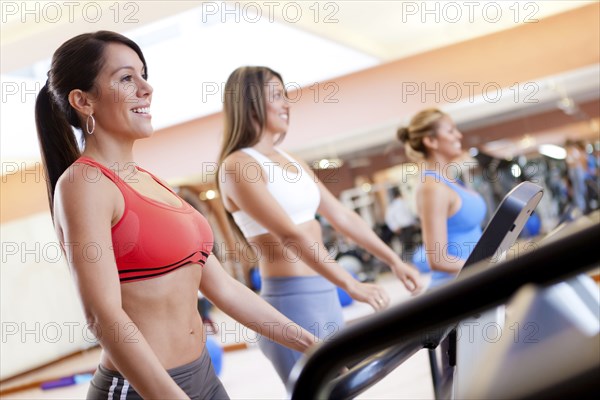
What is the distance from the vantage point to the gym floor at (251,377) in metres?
4.29

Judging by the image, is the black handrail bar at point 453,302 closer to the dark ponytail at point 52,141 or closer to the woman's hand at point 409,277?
the dark ponytail at point 52,141

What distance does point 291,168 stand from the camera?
238 cm

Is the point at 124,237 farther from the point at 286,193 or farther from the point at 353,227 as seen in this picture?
the point at 353,227

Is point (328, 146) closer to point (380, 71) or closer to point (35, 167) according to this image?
point (380, 71)

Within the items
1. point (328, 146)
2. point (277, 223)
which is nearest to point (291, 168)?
point (277, 223)

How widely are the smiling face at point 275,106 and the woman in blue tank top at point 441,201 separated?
841mm

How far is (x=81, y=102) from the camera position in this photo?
153cm

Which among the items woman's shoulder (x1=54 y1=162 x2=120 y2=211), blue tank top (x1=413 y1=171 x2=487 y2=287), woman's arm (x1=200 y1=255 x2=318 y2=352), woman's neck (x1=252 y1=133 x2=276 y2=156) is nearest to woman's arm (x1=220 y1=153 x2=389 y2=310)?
woman's neck (x1=252 y1=133 x2=276 y2=156)

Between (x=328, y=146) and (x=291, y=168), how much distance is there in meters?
7.31

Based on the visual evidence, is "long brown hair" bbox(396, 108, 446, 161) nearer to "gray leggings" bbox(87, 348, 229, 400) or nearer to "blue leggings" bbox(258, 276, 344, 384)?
"blue leggings" bbox(258, 276, 344, 384)

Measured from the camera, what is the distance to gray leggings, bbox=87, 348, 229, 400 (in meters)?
1.41

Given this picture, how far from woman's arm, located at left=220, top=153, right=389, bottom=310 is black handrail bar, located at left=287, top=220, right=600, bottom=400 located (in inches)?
57.1

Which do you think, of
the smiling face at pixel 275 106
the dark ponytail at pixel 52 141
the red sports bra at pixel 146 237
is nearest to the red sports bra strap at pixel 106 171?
the red sports bra at pixel 146 237

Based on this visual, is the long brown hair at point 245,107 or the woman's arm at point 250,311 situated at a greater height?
the long brown hair at point 245,107
